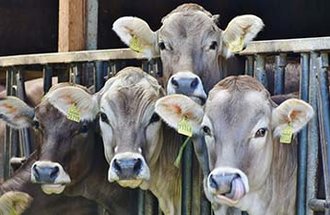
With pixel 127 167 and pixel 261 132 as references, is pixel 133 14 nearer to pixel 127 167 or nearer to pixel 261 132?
pixel 127 167

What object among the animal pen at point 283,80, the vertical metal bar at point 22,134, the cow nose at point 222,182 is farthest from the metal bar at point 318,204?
the vertical metal bar at point 22,134

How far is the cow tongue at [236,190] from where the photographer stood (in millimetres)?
3625

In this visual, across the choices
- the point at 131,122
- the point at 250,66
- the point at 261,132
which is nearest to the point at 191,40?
the point at 250,66

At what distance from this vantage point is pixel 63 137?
471cm

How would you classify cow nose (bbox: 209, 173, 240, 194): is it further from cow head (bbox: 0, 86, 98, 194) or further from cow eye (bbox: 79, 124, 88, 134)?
cow eye (bbox: 79, 124, 88, 134)

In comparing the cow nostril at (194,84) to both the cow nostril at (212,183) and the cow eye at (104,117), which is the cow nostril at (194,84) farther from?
the cow nostril at (212,183)

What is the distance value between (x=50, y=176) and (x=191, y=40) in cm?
108

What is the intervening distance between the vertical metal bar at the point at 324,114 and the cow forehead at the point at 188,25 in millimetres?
822

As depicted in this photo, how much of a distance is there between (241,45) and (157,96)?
570mm

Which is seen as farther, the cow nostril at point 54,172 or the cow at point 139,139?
the cow nostril at point 54,172

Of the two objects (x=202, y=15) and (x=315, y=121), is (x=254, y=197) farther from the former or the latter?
(x=202, y=15)

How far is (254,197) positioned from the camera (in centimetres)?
397

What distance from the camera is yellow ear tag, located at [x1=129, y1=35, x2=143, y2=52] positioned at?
15.9ft

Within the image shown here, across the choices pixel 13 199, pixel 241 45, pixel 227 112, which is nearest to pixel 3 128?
pixel 13 199
